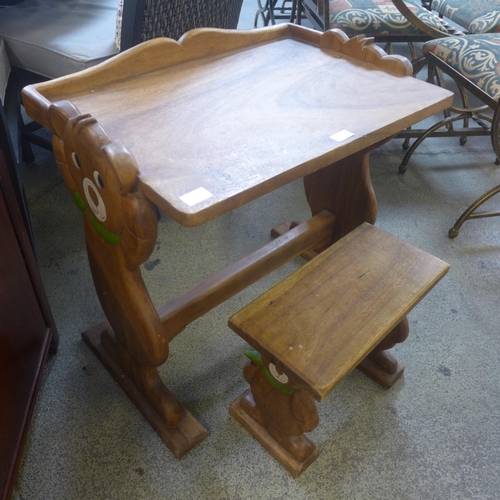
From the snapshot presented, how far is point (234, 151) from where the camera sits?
0.72m

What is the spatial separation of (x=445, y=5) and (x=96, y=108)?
2030mm

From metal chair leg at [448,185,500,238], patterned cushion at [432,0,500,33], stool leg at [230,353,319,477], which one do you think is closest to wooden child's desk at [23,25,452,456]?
stool leg at [230,353,319,477]

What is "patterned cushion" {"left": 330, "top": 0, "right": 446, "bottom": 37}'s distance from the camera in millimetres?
1840

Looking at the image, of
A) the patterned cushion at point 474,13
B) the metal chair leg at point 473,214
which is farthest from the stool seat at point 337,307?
the patterned cushion at point 474,13

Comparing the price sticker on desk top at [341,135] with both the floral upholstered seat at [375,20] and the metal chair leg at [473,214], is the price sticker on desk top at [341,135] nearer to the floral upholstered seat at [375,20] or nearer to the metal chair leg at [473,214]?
the metal chair leg at [473,214]

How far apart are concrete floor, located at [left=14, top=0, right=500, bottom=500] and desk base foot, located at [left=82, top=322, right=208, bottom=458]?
3 cm

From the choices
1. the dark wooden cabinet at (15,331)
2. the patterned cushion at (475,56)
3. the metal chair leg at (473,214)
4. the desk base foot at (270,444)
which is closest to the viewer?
the dark wooden cabinet at (15,331)

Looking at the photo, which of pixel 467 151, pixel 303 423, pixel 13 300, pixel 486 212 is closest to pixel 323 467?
pixel 303 423

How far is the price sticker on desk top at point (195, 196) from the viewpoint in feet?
2.00

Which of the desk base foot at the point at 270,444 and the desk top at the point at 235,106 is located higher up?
the desk top at the point at 235,106

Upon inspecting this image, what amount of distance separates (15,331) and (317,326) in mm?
607

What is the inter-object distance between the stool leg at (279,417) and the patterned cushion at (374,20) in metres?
1.45

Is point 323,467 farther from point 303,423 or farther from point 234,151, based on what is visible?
point 234,151

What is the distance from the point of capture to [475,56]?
5.07 feet
